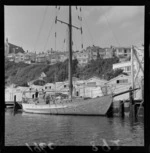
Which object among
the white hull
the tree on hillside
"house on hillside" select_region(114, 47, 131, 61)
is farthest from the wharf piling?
"house on hillside" select_region(114, 47, 131, 61)

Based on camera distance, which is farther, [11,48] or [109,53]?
[109,53]

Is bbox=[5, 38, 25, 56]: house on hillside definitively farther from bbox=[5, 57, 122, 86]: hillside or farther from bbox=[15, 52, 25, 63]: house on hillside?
bbox=[5, 57, 122, 86]: hillside

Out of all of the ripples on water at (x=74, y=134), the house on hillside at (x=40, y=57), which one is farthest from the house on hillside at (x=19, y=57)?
the ripples on water at (x=74, y=134)

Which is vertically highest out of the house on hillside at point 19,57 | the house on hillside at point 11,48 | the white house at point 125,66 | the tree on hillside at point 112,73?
the house on hillside at point 11,48

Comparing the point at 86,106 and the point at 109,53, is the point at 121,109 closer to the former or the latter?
the point at 86,106

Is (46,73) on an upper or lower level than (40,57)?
lower

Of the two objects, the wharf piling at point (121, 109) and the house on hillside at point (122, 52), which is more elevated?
the house on hillside at point (122, 52)

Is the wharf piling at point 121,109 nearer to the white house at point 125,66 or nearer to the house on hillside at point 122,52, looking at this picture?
the white house at point 125,66

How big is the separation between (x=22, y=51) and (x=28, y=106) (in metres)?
8.10

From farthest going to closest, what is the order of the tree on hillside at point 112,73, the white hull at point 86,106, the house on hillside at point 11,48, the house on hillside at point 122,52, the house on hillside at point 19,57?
the white hull at point 86,106 → the tree on hillside at point 112,73 → the house on hillside at point 122,52 → the house on hillside at point 19,57 → the house on hillside at point 11,48

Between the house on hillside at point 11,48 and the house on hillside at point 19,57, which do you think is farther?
the house on hillside at point 19,57

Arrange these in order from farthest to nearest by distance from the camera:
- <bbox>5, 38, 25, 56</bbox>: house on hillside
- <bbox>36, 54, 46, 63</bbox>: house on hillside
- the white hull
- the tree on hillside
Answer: the white hull
the tree on hillside
<bbox>36, 54, 46, 63</bbox>: house on hillside
<bbox>5, 38, 25, 56</bbox>: house on hillside

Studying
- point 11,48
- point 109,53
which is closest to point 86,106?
point 109,53
